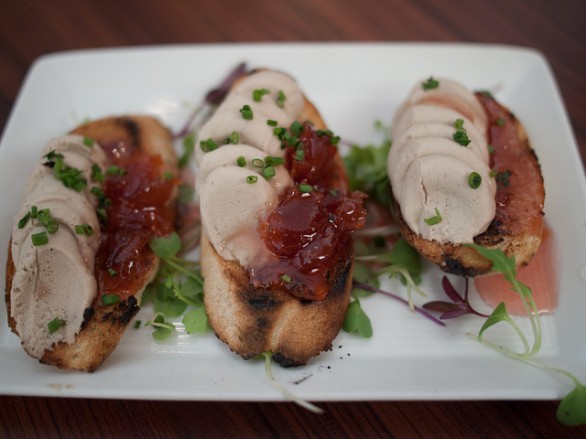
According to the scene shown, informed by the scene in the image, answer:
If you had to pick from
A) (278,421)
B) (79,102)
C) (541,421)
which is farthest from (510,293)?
(79,102)

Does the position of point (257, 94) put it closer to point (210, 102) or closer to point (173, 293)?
point (210, 102)

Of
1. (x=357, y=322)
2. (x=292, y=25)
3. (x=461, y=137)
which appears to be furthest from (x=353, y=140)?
(x=292, y=25)

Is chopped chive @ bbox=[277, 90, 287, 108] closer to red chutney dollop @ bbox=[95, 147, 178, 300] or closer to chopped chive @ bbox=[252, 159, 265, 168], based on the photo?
chopped chive @ bbox=[252, 159, 265, 168]

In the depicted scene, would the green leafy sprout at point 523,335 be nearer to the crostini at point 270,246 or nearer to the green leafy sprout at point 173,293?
the crostini at point 270,246

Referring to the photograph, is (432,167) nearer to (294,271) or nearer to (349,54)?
(294,271)

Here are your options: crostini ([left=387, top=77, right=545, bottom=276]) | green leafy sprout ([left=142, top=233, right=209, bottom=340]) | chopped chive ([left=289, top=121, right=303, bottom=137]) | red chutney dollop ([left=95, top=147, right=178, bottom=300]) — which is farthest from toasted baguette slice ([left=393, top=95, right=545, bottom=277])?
red chutney dollop ([left=95, top=147, right=178, bottom=300])

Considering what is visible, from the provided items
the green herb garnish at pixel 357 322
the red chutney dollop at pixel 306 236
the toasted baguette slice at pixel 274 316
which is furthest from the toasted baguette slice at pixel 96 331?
the green herb garnish at pixel 357 322
